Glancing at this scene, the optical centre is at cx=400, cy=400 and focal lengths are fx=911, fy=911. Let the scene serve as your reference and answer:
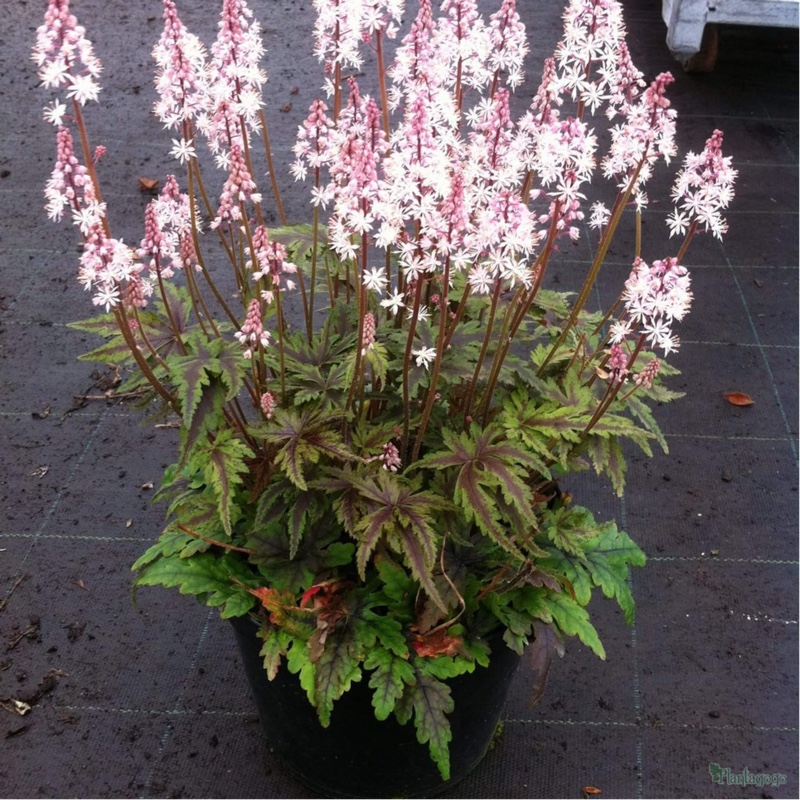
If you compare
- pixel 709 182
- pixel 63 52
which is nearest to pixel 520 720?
pixel 709 182

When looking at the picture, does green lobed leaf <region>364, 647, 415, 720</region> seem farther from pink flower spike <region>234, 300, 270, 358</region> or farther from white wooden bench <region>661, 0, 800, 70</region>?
white wooden bench <region>661, 0, 800, 70</region>

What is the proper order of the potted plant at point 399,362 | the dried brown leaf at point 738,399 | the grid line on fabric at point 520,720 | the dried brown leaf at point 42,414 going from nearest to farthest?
1. the potted plant at point 399,362
2. the grid line on fabric at point 520,720
3. the dried brown leaf at point 42,414
4. the dried brown leaf at point 738,399

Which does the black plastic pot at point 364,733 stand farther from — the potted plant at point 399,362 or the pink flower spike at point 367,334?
the pink flower spike at point 367,334

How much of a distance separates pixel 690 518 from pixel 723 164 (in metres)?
2.05

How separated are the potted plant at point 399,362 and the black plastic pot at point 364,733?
0.04 ft

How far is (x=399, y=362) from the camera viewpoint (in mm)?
2094

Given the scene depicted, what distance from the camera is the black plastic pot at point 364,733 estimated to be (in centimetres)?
231

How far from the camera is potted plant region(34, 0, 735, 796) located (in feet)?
5.76

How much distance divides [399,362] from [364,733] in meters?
0.99

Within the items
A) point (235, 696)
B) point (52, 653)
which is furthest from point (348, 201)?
point (52, 653)

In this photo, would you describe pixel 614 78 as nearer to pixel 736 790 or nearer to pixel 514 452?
pixel 514 452

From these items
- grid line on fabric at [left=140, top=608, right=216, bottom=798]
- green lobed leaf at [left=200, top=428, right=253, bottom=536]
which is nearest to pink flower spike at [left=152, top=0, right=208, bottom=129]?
green lobed leaf at [left=200, top=428, right=253, bottom=536]

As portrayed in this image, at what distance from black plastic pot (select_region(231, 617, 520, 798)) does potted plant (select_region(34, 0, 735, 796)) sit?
0.5 inches

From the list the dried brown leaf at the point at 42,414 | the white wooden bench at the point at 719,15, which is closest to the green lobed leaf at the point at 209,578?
the dried brown leaf at the point at 42,414
